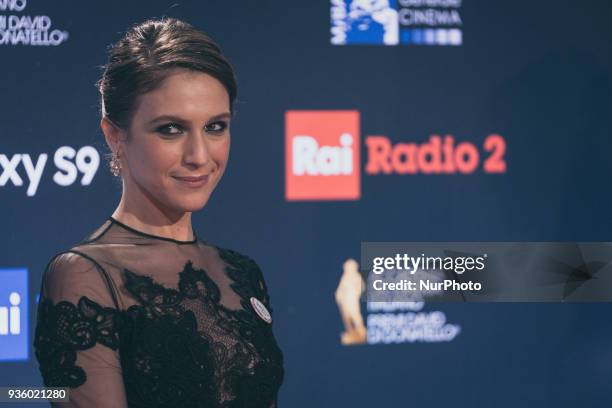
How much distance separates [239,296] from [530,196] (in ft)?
7.10

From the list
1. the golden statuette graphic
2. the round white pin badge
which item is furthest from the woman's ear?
the golden statuette graphic

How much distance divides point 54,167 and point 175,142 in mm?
1735

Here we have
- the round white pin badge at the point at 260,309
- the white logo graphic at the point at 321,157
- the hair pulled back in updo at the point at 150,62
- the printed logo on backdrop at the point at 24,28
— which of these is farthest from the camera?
the white logo graphic at the point at 321,157

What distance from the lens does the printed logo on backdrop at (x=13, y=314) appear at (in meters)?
3.20

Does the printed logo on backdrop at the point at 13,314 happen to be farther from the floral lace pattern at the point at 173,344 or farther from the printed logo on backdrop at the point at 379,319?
the floral lace pattern at the point at 173,344

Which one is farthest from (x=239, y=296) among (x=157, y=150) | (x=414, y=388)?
(x=414, y=388)

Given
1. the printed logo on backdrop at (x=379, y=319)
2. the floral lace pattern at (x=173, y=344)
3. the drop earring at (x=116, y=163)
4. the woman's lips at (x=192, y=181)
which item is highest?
the drop earring at (x=116, y=163)

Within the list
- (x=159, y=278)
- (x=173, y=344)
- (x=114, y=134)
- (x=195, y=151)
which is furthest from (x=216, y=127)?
(x=173, y=344)

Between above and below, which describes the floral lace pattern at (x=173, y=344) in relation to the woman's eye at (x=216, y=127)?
below

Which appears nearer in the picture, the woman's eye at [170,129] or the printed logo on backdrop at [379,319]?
the woman's eye at [170,129]

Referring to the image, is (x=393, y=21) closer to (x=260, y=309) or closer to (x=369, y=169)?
(x=369, y=169)

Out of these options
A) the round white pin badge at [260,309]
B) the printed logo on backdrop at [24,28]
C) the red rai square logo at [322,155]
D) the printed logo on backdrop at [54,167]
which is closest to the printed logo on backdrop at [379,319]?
the red rai square logo at [322,155]

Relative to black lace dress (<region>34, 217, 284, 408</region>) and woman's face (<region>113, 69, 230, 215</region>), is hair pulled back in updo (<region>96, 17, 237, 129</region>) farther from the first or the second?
black lace dress (<region>34, 217, 284, 408</region>)

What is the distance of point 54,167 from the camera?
3.25m
